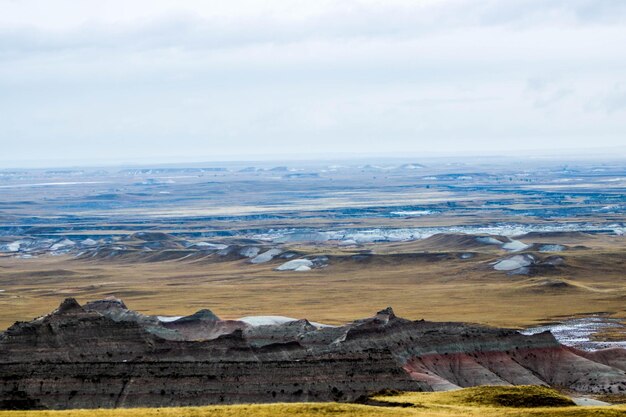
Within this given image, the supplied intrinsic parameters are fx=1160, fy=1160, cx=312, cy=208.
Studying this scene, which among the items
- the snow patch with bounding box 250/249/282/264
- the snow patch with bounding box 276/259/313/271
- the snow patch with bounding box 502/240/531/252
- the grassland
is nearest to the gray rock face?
the grassland

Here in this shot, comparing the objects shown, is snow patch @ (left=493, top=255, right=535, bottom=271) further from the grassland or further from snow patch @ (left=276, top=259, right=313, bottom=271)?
the grassland

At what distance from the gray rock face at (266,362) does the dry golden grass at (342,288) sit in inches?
1064

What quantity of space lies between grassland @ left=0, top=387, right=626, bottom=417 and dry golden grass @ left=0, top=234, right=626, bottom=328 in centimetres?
4330

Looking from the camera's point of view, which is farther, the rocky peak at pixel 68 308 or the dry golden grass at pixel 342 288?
the dry golden grass at pixel 342 288

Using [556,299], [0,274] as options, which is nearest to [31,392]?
[556,299]

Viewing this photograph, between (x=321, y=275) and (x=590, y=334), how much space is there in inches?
2123

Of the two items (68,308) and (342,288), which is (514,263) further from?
(68,308)

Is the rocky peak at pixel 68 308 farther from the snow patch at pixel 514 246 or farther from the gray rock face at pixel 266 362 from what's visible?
the snow patch at pixel 514 246

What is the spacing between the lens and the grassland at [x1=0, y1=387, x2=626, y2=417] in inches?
1590

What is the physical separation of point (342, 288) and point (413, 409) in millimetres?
76851

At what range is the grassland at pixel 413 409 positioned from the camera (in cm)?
4038

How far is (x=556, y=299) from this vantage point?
346ft

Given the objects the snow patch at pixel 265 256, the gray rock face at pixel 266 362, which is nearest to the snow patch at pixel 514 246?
the snow patch at pixel 265 256

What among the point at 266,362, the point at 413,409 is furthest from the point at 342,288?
the point at 413,409
